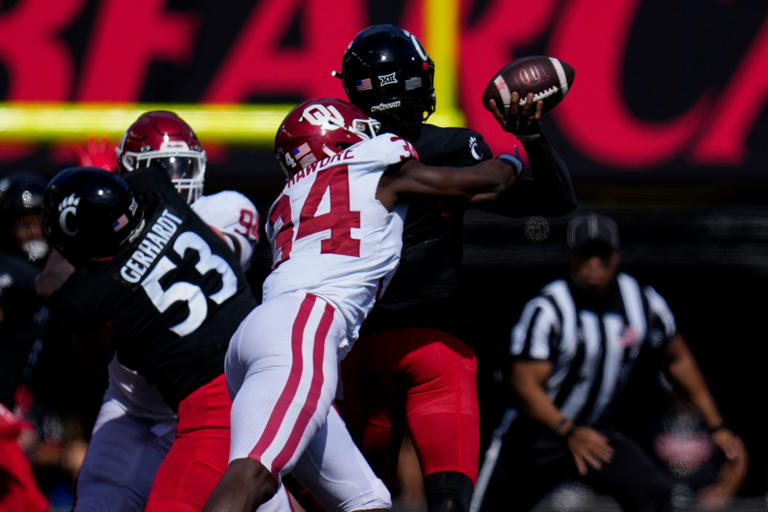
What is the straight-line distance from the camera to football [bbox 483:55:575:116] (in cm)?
386

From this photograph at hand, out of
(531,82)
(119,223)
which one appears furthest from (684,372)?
(119,223)

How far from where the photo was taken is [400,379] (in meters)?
4.09

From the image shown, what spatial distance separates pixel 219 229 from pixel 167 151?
45cm

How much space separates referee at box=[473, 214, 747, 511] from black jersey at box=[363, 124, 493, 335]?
1532 mm

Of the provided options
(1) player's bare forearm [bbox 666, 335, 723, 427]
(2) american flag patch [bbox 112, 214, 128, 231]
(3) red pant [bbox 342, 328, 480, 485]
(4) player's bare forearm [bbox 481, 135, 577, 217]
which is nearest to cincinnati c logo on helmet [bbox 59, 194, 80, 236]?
(2) american flag patch [bbox 112, 214, 128, 231]

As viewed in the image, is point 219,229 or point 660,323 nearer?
point 219,229

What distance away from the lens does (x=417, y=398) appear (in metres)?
4.06

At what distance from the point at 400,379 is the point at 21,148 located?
4819 millimetres

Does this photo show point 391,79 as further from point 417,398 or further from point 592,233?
point 592,233

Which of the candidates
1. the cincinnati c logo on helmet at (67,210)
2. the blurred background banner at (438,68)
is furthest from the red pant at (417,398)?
the blurred background banner at (438,68)

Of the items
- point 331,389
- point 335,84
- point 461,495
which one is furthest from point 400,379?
point 335,84

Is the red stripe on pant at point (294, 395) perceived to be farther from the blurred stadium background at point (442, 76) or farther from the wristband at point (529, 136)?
the blurred stadium background at point (442, 76)

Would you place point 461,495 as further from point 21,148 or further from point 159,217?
point 21,148

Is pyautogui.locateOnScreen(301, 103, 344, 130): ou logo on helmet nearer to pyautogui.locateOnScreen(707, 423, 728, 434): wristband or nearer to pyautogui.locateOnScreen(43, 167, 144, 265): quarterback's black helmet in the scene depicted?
pyautogui.locateOnScreen(43, 167, 144, 265): quarterback's black helmet
